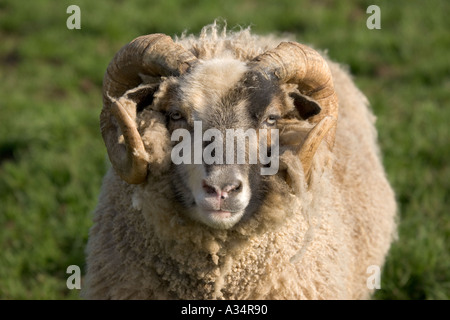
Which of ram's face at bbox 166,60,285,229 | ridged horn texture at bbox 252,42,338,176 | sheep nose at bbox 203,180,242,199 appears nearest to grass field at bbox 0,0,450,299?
ridged horn texture at bbox 252,42,338,176

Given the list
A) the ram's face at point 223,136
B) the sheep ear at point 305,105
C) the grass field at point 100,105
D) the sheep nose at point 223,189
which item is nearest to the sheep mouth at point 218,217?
the ram's face at point 223,136

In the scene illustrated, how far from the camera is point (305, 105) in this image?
3307 mm

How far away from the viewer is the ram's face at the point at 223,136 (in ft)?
9.68

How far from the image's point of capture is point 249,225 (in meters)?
Answer: 3.15

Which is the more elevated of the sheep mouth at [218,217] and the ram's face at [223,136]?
the ram's face at [223,136]

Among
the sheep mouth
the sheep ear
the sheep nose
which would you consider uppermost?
the sheep ear

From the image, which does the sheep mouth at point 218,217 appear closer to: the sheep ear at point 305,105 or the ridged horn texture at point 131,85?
the ridged horn texture at point 131,85

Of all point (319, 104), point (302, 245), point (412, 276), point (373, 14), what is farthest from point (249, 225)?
point (373, 14)

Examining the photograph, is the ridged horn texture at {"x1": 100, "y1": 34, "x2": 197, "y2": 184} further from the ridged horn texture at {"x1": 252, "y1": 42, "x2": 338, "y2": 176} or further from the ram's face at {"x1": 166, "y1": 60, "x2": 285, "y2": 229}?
the ridged horn texture at {"x1": 252, "y1": 42, "x2": 338, "y2": 176}

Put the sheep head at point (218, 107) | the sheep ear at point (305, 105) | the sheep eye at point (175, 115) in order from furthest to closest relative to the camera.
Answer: the sheep ear at point (305, 105) → the sheep eye at point (175, 115) → the sheep head at point (218, 107)

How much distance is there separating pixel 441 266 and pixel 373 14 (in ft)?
16.8

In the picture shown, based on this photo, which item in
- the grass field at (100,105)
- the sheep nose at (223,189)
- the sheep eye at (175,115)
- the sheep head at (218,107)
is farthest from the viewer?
the grass field at (100,105)

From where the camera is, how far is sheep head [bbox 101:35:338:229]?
2.98 meters

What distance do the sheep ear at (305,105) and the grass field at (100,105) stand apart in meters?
0.92
